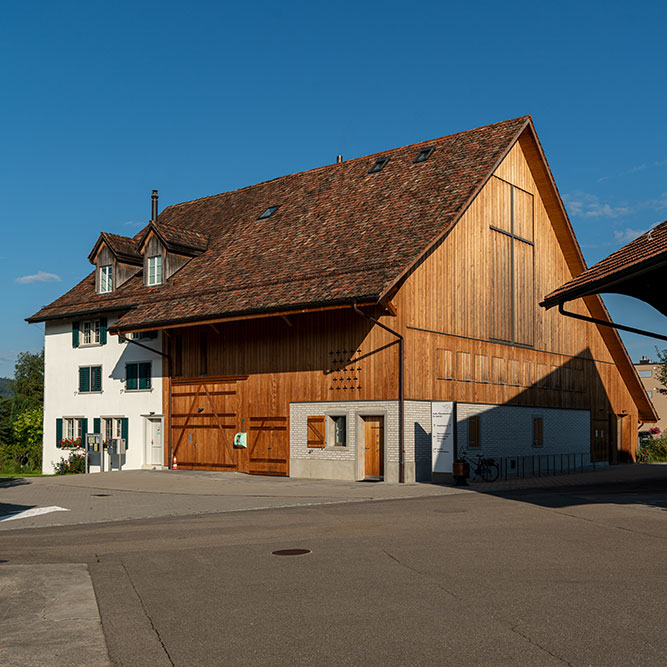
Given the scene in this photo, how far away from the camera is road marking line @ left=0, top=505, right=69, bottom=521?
18.1m

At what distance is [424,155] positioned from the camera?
108 ft

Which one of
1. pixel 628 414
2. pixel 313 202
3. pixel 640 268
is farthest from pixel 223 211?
pixel 640 268

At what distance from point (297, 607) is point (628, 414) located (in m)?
36.9

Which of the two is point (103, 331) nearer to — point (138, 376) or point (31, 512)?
point (138, 376)

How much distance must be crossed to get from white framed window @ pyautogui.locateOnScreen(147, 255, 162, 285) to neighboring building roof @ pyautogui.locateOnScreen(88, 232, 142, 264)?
5.88ft

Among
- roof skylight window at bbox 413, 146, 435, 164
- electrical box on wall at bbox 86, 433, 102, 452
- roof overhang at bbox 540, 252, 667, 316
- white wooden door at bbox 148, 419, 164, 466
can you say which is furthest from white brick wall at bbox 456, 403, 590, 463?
electrical box on wall at bbox 86, 433, 102, 452

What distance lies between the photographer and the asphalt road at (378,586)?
6.87m

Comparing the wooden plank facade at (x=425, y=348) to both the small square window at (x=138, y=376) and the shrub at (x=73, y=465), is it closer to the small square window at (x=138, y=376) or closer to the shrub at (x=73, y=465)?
the small square window at (x=138, y=376)

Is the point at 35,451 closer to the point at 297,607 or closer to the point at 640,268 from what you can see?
the point at 640,268

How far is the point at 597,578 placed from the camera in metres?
9.70

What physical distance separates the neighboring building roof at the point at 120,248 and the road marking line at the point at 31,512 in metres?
19.2

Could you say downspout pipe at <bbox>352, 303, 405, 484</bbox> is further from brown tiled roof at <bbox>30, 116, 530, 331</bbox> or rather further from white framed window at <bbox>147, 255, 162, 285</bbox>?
white framed window at <bbox>147, 255, 162, 285</bbox>

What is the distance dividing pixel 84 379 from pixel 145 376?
413cm

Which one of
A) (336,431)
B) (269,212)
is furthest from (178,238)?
(336,431)
